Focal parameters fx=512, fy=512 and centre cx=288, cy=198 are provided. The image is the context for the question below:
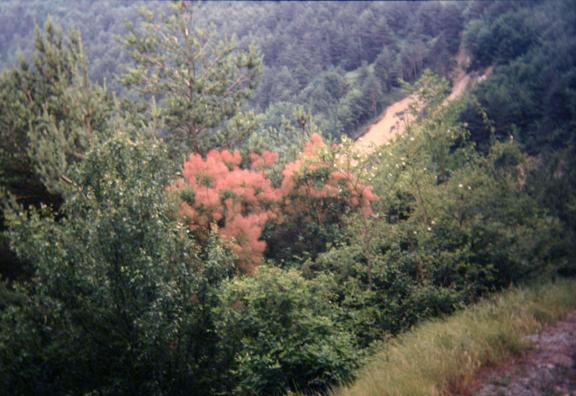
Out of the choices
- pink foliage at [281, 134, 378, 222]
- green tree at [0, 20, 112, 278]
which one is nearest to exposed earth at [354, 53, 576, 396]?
pink foliage at [281, 134, 378, 222]

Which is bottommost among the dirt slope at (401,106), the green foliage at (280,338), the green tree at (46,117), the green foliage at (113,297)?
the dirt slope at (401,106)

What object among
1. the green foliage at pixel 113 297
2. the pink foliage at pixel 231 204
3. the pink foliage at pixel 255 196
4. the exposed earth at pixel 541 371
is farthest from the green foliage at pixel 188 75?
the exposed earth at pixel 541 371

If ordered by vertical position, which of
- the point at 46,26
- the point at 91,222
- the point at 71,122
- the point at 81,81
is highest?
the point at 46,26

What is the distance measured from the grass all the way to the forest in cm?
104

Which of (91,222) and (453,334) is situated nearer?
(453,334)

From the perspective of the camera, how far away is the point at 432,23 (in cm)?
7744

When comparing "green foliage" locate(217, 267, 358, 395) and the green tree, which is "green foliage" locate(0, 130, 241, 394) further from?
the green tree

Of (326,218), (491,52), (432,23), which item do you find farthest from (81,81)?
(432,23)

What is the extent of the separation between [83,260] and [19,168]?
283 inches

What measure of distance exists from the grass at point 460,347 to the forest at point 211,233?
1042mm

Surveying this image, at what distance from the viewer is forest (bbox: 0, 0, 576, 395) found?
8.26 metres

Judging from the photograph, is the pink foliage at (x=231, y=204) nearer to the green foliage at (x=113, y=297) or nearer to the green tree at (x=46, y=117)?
the green tree at (x=46, y=117)

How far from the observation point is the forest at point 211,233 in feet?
27.1

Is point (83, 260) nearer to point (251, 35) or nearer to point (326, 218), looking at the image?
point (326, 218)
